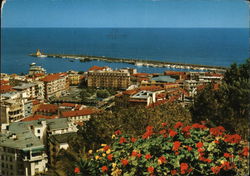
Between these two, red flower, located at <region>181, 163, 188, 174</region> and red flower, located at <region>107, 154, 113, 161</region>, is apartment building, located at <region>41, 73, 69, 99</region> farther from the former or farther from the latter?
red flower, located at <region>181, 163, 188, 174</region>

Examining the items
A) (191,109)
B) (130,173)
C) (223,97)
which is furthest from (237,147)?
(191,109)

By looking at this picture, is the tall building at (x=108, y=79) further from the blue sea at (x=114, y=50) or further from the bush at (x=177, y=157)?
the bush at (x=177, y=157)

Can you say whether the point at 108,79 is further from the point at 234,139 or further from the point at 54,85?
the point at 234,139

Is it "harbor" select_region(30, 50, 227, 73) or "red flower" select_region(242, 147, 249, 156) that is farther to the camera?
"harbor" select_region(30, 50, 227, 73)

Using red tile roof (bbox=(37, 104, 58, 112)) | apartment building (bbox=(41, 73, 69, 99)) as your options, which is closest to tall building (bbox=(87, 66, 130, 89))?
apartment building (bbox=(41, 73, 69, 99))

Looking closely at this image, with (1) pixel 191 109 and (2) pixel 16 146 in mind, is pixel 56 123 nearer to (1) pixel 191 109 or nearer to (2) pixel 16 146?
(2) pixel 16 146

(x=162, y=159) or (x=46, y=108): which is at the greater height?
(x=162, y=159)

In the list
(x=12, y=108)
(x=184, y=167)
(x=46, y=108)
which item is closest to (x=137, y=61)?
(x=46, y=108)
